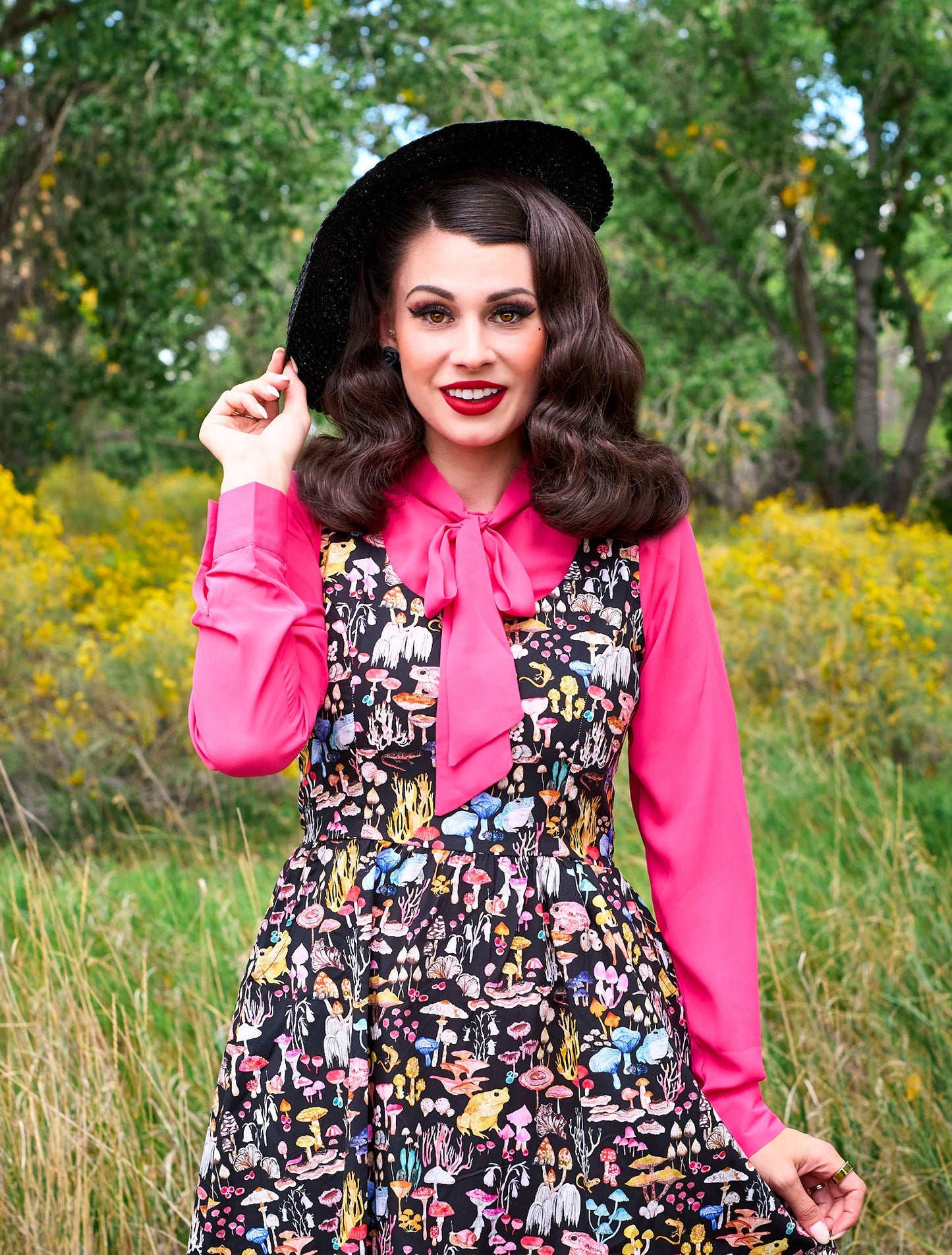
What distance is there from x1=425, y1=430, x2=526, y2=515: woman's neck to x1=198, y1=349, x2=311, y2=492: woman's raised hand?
A: 20 cm

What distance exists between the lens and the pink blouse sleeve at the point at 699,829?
1.55 metres

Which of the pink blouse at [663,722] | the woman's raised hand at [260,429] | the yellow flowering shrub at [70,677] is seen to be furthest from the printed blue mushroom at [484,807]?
the yellow flowering shrub at [70,677]

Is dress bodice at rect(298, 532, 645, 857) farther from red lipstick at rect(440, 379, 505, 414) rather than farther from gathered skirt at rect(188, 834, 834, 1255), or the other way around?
red lipstick at rect(440, 379, 505, 414)

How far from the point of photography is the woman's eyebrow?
63.9 inches

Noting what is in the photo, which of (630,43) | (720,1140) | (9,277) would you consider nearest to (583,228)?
(720,1140)

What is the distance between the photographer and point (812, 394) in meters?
13.7

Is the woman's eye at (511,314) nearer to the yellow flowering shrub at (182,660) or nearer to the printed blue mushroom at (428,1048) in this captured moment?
the printed blue mushroom at (428,1048)

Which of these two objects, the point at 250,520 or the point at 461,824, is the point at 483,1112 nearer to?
the point at 461,824

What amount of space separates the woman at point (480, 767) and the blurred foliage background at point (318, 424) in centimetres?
95

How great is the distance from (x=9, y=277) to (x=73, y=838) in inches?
196

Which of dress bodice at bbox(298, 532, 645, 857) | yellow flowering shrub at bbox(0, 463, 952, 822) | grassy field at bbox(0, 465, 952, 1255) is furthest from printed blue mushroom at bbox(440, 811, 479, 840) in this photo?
yellow flowering shrub at bbox(0, 463, 952, 822)

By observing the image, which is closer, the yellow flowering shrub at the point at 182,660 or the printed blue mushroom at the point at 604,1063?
the printed blue mushroom at the point at 604,1063

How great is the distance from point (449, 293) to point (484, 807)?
0.68m

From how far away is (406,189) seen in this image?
171 cm
